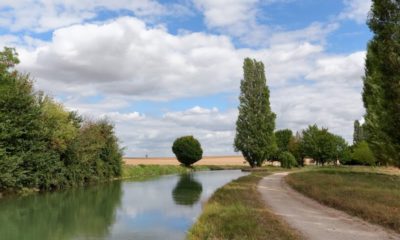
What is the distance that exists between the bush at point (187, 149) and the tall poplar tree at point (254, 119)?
17083 millimetres

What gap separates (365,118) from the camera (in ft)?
137

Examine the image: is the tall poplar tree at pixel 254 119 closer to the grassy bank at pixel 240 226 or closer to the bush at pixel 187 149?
the bush at pixel 187 149

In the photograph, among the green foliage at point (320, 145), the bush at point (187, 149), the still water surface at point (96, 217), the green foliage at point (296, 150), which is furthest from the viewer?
the green foliage at point (296, 150)

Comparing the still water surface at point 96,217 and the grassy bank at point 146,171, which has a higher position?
the grassy bank at point 146,171

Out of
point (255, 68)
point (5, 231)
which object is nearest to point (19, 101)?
point (5, 231)

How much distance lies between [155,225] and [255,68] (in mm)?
54631

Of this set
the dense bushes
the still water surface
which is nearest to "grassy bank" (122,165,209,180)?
the dense bushes

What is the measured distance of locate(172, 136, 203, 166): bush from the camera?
83750mm

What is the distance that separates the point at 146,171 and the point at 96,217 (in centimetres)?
4417

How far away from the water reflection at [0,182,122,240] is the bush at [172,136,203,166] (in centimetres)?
5274

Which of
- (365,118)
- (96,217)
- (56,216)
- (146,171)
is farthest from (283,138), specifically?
(56,216)

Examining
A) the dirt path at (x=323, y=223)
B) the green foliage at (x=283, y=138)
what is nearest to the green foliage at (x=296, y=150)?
the green foliage at (x=283, y=138)

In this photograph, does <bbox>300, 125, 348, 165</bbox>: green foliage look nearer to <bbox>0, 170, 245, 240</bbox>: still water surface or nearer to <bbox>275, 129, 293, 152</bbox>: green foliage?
<bbox>275, 129, 293, 152</bbox>: green foliage

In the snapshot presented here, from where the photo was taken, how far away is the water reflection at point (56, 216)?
1600cm
